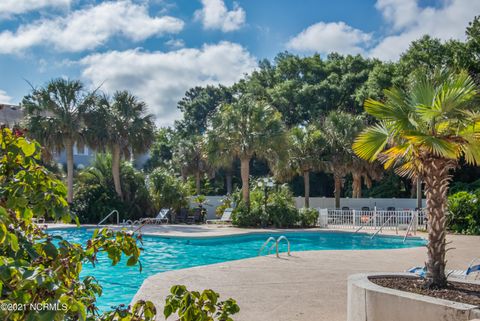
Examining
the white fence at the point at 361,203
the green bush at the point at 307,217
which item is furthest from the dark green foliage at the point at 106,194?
the green bush at the point at 307,217

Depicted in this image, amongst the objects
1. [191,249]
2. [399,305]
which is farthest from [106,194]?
[399,305]

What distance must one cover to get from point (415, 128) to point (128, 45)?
13.7m

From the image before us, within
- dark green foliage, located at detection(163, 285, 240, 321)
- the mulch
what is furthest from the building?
dark green foliage, located at detection(163, 285, 240, 321)

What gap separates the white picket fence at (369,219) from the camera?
20.6 m

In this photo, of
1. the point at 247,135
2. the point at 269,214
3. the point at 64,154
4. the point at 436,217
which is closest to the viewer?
the point at 436,217

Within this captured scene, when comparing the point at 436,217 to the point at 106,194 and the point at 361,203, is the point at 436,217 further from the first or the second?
the point at 361,203

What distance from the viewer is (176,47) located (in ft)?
62.0

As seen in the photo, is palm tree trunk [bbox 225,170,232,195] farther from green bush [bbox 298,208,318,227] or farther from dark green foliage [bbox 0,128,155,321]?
dark green foliage [bbox 0,128,155,321]

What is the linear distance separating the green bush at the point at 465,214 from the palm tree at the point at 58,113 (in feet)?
60.9

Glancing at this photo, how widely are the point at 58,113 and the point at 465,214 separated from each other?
20350mm

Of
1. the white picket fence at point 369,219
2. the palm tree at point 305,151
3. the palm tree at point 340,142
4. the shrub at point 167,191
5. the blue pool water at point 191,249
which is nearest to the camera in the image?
the blue pool water at point 191,249

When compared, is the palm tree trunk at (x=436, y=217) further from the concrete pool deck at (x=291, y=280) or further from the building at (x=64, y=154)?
the building at (x=64, y=154)

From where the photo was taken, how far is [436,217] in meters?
5.66

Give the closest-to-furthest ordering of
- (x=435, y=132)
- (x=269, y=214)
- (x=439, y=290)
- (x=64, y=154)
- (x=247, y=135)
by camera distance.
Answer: (x=439, y=290) → (x=435, y=132) → (x=269, y=214) → (x=247, y=135) → (x=64, y=154)
